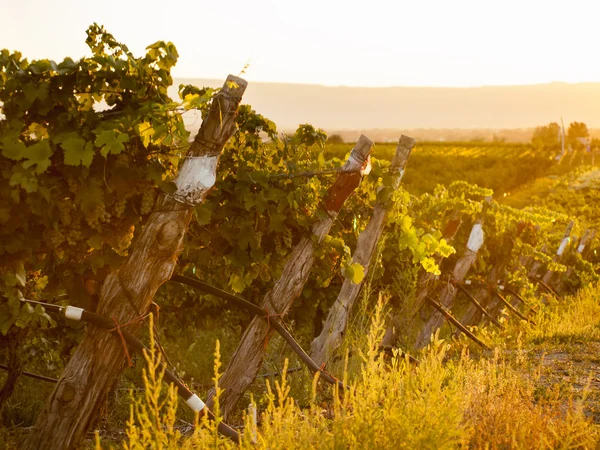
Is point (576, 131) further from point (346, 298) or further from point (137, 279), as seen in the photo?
point (137, 279)

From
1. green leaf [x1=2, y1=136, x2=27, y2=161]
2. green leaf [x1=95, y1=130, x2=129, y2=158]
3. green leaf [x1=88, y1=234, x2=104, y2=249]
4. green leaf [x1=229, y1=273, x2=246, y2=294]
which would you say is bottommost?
green leaf [x1=229, y1=273, x2=246, y2=294]

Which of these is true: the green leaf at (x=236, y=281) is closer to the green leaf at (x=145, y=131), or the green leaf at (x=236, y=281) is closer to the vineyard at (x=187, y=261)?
the vineyard at (x=187, y=261)

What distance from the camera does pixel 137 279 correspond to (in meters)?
4.38

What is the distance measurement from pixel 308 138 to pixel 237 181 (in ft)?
3.07

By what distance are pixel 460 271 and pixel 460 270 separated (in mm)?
16

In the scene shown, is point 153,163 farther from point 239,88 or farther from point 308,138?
point 308,138

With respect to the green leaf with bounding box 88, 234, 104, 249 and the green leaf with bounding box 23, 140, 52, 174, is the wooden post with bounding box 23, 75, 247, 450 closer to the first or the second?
the green leaf with bounding box 88, 234, 104, 249

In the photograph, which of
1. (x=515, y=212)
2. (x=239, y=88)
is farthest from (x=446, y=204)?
(x=239, y=88)

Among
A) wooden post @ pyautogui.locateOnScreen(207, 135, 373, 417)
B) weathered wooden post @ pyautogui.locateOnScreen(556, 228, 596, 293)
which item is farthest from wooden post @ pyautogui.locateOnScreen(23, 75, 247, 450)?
weathered wooden post @ pyautogui.locateOnScreen(556, 228, 596, 293)

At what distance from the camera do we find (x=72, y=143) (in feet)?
13.6

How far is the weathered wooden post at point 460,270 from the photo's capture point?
1047 cm

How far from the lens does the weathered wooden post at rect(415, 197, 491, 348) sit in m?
10.5

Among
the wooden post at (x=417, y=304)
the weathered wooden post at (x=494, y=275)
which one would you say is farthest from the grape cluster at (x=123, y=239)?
the weathered wooden post at (x=494, y=275)

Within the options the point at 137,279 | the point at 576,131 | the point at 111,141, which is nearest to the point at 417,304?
the point at 137,279
